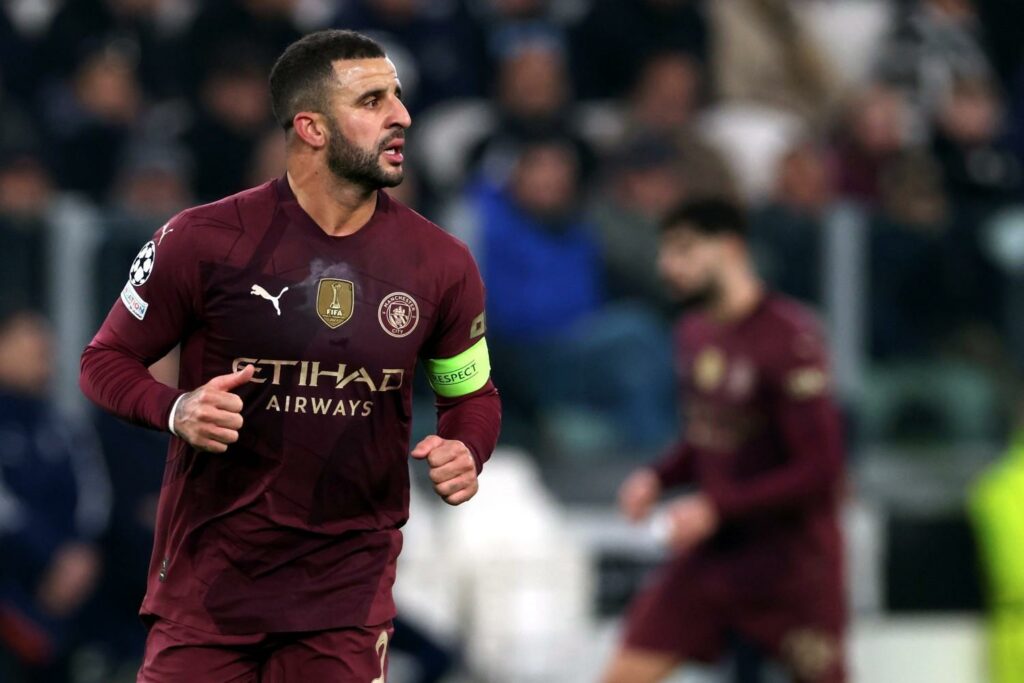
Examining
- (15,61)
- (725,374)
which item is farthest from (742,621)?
(15,61)

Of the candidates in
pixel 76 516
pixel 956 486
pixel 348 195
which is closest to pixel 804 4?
pixel 956 486

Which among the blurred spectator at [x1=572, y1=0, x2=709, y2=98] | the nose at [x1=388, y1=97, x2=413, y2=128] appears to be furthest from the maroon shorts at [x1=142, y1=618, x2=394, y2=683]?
the blurred spectator at [x1=572, y1=0, x2=709, y2=98]

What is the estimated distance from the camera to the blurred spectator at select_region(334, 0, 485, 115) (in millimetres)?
10727

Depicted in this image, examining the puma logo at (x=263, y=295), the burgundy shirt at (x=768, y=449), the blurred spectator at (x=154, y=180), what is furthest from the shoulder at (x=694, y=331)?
the puma logo at (x=263, y=295)

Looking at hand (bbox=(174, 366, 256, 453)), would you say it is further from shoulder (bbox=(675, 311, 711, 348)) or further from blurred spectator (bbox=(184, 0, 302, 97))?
blurred spectator (bbox=(184, 0, 302, 97))

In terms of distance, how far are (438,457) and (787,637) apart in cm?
335

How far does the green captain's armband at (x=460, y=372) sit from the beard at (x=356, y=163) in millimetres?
469

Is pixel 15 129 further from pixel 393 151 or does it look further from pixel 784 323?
pixel 393 151

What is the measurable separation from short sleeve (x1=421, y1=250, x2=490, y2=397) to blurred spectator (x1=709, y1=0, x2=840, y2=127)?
7389mm

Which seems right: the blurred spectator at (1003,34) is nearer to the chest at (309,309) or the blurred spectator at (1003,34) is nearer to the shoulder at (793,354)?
the shoulder at (793,354)

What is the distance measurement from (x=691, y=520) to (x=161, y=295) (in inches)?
122

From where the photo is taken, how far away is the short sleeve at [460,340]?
4586 mm

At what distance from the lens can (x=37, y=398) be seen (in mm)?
8570

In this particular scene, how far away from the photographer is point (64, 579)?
8266 millimetres
